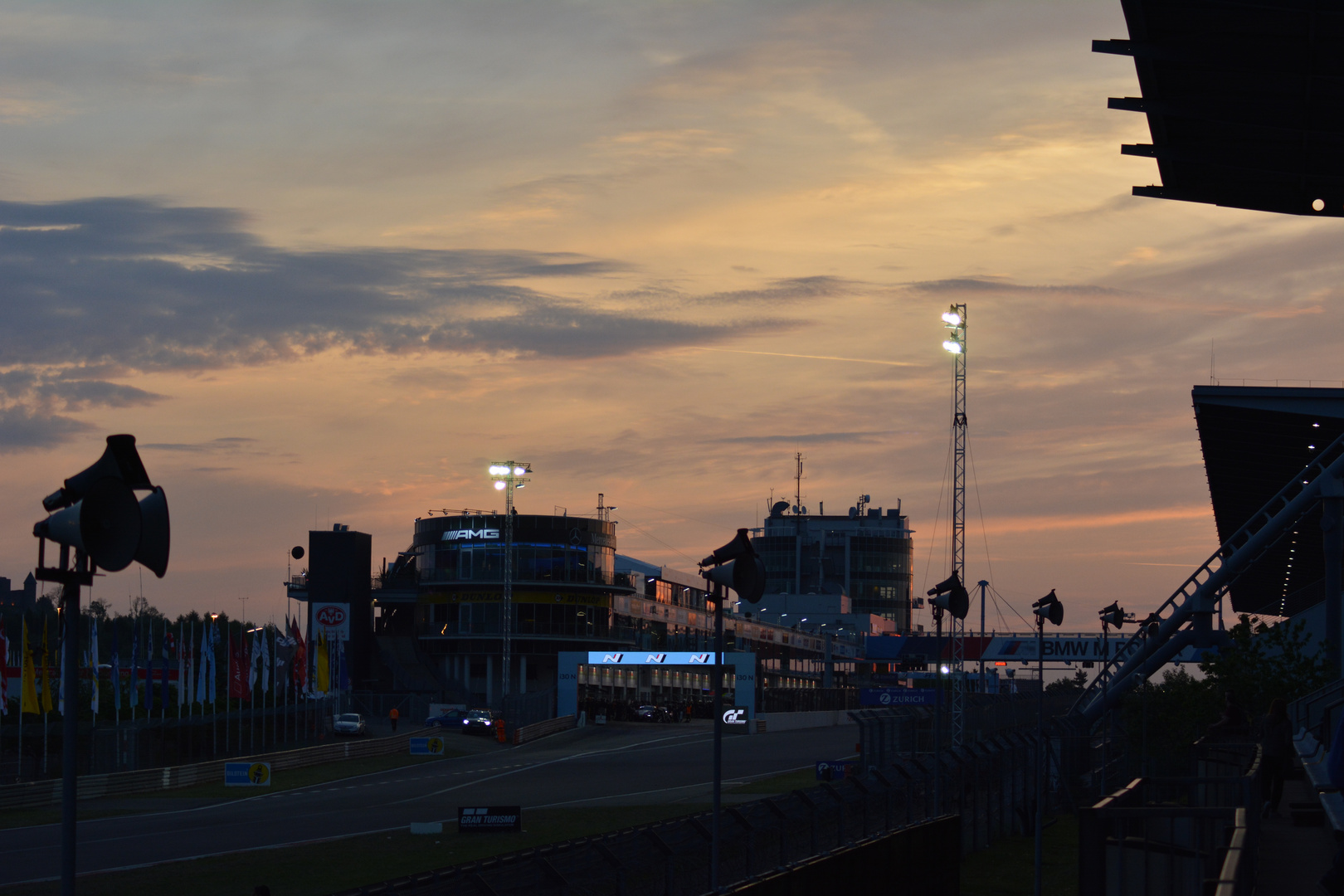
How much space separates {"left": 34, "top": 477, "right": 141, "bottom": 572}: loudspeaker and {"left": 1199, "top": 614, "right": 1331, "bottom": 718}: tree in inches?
1389

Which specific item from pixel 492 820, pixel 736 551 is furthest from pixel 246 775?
pixel 736 551

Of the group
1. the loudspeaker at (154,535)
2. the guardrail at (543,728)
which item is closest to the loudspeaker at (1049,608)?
the loudspeaker at (154,535)

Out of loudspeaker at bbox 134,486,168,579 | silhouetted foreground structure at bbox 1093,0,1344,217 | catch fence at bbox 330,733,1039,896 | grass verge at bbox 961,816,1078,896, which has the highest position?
silhouetted foreground structure at bbox 1093,0,1344,217

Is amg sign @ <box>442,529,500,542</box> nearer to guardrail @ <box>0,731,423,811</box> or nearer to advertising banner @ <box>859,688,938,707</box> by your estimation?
advertising banner @ <box>859,688,938,707</box>

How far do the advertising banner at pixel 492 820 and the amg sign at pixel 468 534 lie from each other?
82725 mm

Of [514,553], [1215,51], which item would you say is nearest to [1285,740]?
[1215,51]

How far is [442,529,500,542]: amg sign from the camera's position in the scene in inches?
4774

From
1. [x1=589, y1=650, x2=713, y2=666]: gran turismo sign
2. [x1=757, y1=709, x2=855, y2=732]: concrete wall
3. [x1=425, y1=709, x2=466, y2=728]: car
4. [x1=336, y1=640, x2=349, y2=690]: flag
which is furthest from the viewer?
[x1=589, y1=650, x2=713, y2=666]: gran turismo sign

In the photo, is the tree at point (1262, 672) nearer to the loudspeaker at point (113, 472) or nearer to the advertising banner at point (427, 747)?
the loudspeaker at point (113, 472)

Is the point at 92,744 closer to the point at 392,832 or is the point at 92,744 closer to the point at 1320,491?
the point at 392,832

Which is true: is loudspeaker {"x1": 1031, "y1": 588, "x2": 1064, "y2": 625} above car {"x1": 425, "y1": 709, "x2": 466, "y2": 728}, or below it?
above

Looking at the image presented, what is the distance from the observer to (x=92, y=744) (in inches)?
2211

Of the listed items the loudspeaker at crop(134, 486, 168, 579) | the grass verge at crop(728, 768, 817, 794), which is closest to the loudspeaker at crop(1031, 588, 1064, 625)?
the grass verge at crop(728, 768, 817, 794)

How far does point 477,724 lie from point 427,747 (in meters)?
12.5
